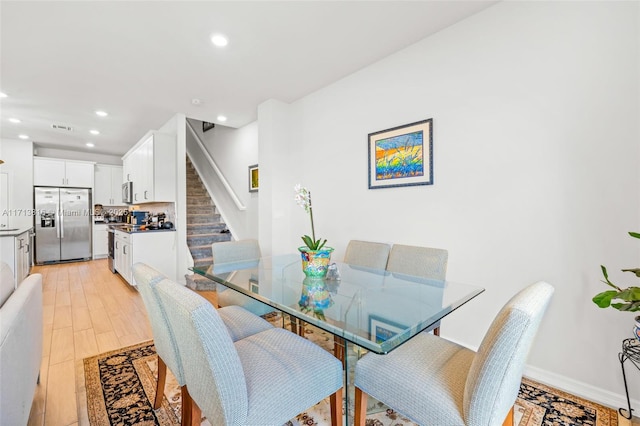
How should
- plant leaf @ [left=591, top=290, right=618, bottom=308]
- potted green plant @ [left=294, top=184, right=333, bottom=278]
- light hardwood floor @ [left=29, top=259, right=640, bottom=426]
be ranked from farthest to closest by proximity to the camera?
potted green plant @ [left=294, top=184, right=333, bottom=278] → light hardwood floor @ [left=29, top=259, right=640, bottom=426] → plant leaf @ [left=591, top=290, right=618, bottom=308]

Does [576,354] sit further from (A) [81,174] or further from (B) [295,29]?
(A) [81,174]

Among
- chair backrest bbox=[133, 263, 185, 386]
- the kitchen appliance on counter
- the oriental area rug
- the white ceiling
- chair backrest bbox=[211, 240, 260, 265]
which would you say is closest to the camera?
chair backrest bbox=[133, 263, 185, 386]

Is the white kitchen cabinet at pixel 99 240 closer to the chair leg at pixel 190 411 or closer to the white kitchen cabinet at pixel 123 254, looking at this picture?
the white kitchen cabinet at pixel 123 254

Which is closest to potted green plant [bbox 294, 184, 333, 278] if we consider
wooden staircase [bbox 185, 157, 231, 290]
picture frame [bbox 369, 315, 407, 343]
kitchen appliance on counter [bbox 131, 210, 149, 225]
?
picture frame [bbox 369, 315, 407, 343]

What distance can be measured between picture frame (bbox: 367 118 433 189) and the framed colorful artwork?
235 centimetres

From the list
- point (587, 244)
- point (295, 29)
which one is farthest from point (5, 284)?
point (587, 244)

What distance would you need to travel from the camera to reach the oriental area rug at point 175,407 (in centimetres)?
154

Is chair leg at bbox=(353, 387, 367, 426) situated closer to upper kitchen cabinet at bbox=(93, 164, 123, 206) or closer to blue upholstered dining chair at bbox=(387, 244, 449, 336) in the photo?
blue upholstered dining chair at bbox=(387, 244, 449, 336)

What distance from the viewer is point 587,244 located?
1690 mm

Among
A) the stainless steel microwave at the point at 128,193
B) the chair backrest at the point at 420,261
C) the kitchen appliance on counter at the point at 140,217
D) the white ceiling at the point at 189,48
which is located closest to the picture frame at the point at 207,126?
the stainless steel microwave at the point at 128,193

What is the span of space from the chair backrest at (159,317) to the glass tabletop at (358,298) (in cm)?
43

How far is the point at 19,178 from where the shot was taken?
18.4ft

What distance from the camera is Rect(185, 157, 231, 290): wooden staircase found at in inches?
165

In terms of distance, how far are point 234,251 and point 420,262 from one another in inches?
63.6
